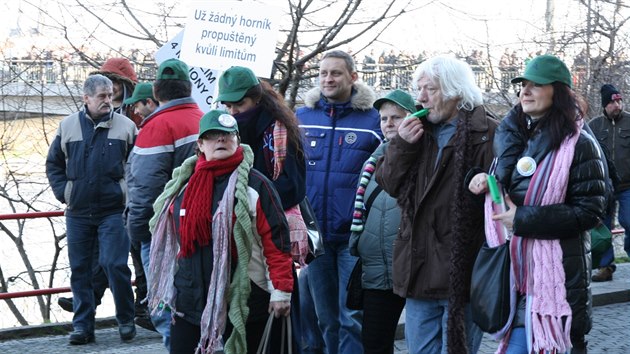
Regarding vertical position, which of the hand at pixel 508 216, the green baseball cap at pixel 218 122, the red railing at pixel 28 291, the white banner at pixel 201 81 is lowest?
the red railing at pixel 28 291

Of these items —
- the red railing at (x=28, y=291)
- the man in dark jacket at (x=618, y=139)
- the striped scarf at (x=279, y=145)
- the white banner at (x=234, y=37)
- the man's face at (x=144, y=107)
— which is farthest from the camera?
the man in dark jacket at (x=618, y=139)

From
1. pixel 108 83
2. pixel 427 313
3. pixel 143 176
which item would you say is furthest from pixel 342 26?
pixel 427 313

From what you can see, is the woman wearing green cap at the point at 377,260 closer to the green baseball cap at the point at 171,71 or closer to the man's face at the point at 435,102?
the man's face at the point at 435,102

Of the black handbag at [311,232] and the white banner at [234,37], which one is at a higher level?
the white banner at [234,37]

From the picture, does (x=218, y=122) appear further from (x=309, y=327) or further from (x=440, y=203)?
(x=309, y=327)

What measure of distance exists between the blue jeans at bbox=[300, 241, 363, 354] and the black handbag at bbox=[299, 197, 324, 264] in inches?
18.2

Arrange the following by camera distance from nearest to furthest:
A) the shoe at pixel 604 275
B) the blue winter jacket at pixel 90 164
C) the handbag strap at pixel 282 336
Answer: the handbag strap at pixel 282 336 → the blue winter jacket at pixel 90 164 → the shoe at pixel 604 275

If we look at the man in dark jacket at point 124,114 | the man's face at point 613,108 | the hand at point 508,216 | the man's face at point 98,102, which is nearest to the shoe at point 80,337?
the man in dark jacket at point 124,114

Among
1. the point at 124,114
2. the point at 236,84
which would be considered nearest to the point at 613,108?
the point at 124,114

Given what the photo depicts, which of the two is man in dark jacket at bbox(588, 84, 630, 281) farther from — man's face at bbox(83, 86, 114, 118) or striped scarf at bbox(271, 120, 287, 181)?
striped scarf at bbox(271, 120, 287, 181)

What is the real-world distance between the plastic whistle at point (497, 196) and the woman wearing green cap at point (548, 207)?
3 cm

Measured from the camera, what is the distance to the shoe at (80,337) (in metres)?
8.10

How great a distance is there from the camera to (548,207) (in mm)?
4633

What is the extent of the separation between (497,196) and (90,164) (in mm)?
3976
